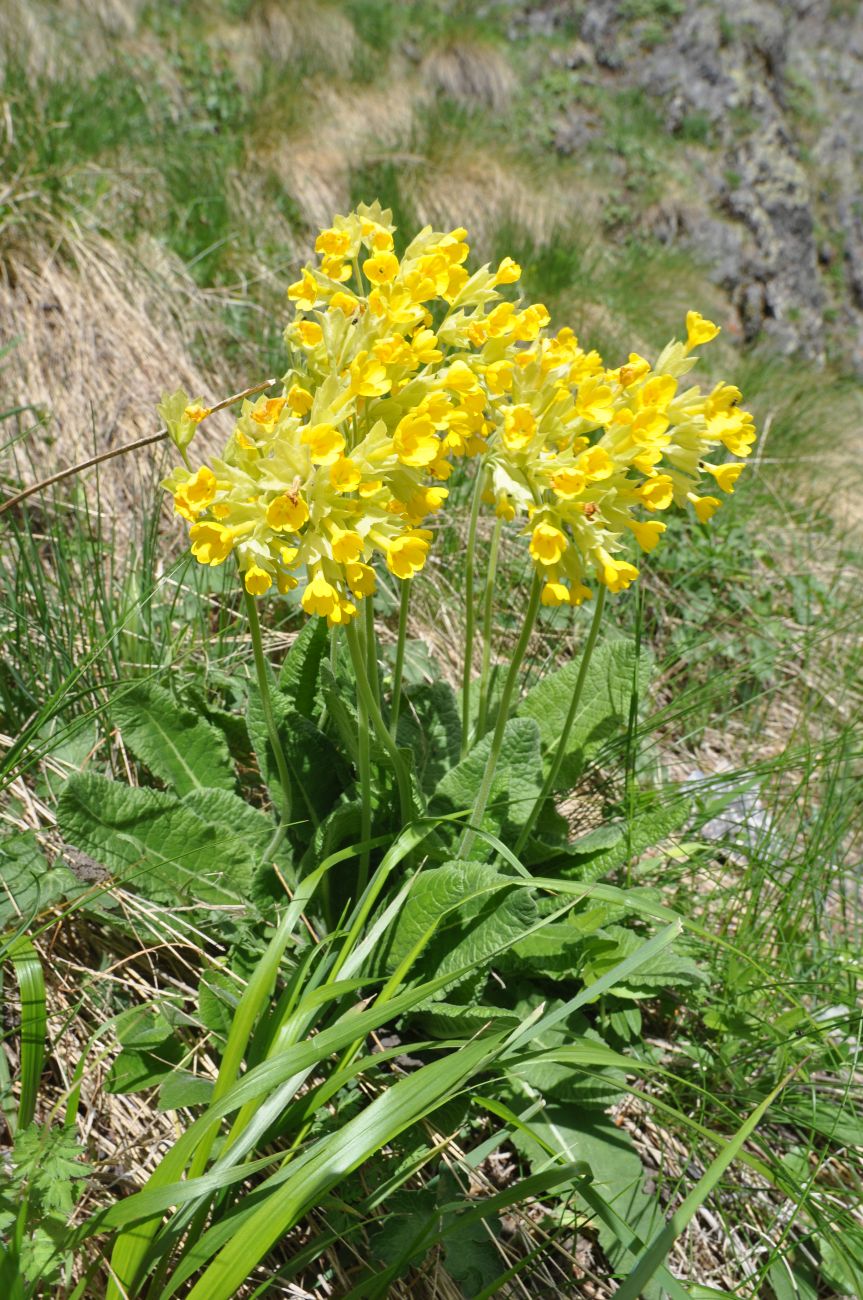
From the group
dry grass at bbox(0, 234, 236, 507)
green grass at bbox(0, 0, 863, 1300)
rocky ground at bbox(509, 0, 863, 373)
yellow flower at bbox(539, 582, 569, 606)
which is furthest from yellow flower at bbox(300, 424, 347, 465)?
rocky ground at bbox(509, 0, 863, 373)

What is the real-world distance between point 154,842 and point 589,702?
0.89 meters

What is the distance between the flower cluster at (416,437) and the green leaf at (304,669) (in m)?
0.47

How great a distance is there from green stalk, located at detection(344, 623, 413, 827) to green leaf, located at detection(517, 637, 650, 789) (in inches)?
17.9

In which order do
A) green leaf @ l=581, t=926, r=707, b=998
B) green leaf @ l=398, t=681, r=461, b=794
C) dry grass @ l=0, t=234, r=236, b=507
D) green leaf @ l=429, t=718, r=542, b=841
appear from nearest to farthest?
green leaf @ l=581, t=926, r=707, b=998 → green leaf @ l=429, t=718, r=542, b=841 → green leaf @ l=398, t=681, r=461, b=794 → dry grass @ l=0, t=234, r=236, b=507

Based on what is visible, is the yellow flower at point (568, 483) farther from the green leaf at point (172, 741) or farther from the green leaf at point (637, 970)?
the green leaf at point (172, 741)

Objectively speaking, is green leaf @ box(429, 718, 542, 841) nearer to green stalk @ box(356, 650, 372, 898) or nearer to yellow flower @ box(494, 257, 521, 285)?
green stalk @ box(356, 650, 372, 898)

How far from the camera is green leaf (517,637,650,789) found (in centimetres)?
188

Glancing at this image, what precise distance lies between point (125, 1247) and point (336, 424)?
1018 millimetres

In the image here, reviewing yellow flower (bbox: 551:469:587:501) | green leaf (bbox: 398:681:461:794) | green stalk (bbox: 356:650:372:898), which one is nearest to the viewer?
yellow flower (bbox: 551:469:587:501)

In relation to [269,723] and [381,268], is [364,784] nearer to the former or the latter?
[269,723]

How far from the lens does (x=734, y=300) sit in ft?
25.6

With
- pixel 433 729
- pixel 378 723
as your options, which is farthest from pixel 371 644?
pixel 433 729

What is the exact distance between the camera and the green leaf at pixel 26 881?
150cm

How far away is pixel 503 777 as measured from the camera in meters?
1.63
